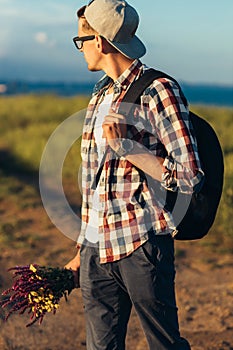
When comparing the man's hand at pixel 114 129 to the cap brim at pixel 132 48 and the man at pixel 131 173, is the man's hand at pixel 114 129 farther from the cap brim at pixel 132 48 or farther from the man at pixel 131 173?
the cap brim at pixel 132 48

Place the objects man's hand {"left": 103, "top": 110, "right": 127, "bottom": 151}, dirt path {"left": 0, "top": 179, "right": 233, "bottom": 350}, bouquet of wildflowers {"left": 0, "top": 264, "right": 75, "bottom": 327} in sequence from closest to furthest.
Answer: man's hand {"left": 103, "top": 110, "right": 127, "bottom": 151} → bouquet of wildflowers {"left": 0, "top": 264, "right": 75, "bottom": 327} → dirt path {"left": 0, "top": 179, "right": 233, "bottom": 350}

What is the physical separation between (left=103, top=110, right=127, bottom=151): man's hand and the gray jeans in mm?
421

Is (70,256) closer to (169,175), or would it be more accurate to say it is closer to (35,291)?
(35,291)

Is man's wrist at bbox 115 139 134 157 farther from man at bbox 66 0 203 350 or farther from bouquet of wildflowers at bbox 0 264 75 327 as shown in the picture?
bouquet of wildflowers at bbox 0 264 75 327

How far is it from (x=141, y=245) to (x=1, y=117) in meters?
15.1

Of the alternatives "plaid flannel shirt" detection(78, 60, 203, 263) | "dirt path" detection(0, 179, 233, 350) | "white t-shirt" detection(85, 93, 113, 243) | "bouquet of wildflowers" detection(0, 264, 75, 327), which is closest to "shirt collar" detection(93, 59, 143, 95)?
"plaid flannel shirt" detection(78, 60, 203, 263)

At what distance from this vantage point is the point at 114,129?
9.66 feet

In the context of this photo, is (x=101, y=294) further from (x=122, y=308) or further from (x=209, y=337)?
(x=209, y=337)

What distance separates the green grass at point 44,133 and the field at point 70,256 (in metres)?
0.02

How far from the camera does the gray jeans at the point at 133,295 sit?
3.09m

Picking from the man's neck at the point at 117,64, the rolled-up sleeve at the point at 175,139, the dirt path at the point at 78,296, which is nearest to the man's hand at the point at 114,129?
the rolled-up sleeve at the point at 175,139

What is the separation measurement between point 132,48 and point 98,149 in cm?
44

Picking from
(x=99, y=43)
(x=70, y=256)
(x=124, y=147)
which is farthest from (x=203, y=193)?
(x=70, y=256)

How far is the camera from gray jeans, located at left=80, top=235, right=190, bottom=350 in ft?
10.1
